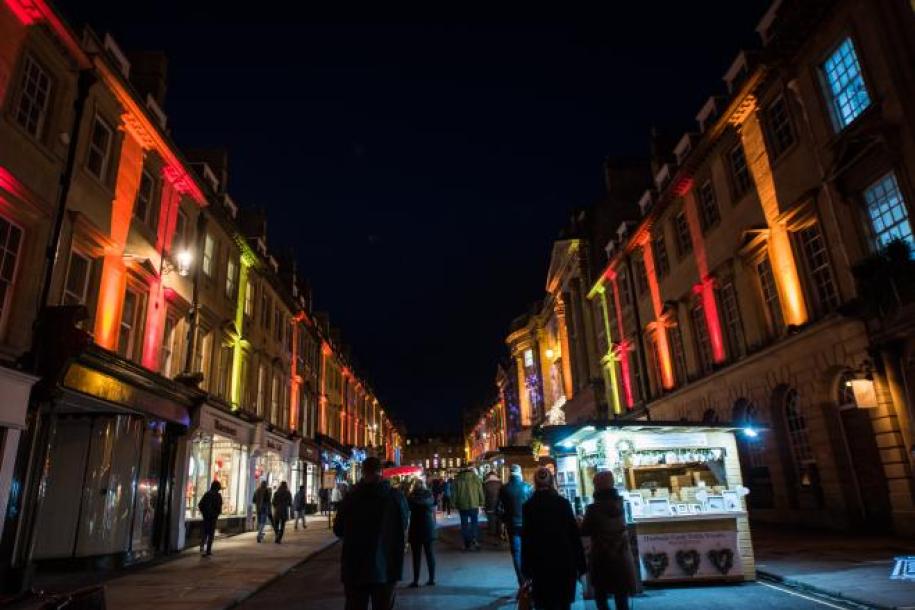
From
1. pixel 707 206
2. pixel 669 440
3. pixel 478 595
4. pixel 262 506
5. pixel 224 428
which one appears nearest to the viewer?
pixel 478 595

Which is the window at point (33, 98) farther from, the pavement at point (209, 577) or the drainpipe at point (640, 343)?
the drainpipe at point (640, 343)

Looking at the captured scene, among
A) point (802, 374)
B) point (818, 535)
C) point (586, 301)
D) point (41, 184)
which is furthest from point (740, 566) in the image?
point (586, 301)

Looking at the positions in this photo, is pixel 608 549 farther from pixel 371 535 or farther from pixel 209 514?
pixel 209 514

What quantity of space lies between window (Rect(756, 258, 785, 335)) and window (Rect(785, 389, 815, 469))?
2.00 meters

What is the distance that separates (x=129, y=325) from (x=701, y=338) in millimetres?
19228

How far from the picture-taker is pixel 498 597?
9.50m

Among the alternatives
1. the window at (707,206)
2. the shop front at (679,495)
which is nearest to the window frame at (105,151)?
the shop front at (679,495)

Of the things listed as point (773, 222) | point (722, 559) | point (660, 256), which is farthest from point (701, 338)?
point (722, 559)

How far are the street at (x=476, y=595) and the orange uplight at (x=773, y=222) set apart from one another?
9740 mm

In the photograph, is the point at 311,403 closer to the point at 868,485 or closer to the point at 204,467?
the point at 204,467

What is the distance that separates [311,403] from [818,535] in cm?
2877

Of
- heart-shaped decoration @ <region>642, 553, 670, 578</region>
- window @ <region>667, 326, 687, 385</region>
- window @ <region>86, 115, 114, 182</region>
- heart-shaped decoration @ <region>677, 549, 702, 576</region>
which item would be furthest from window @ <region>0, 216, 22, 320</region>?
window @ <region>667, 326, 687, 385</region>

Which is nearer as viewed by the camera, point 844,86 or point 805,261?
point 844,86

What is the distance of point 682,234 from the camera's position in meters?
24.3
